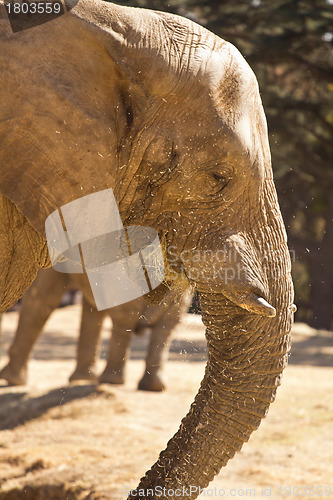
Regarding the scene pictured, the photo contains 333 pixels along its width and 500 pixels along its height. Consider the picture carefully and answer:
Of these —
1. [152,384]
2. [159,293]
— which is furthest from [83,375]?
[159,293]

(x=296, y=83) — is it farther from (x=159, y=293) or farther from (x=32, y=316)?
(x=159, y=293)

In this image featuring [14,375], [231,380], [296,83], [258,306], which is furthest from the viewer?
[296,83]

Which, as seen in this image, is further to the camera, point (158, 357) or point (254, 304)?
point (158, 357)

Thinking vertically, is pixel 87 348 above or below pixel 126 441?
below

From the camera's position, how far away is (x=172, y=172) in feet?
6.86

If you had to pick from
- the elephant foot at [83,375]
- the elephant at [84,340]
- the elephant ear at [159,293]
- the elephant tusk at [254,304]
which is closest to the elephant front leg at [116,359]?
Answer: the elephant at [84,340]

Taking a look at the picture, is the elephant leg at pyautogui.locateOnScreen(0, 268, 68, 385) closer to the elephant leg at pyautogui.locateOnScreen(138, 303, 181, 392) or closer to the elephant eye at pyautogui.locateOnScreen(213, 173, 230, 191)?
the elephant leg at pyautogui.locateOnScreen(138, 303, 181, 392)

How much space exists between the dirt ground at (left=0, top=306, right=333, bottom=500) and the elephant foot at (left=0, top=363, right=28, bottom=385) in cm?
36

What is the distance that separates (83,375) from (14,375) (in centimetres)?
60

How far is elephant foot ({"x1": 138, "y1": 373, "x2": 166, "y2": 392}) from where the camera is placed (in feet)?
19.8

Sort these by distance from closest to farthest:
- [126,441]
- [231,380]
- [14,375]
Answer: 1. [231,380]
2. [126,441]
3. [14,375]

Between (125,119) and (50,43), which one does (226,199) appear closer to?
(125,119)

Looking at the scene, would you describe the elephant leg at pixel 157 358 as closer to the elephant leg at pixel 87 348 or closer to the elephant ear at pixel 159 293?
the elephant leg at pixel 87 348

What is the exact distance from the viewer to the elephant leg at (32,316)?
243 inches
